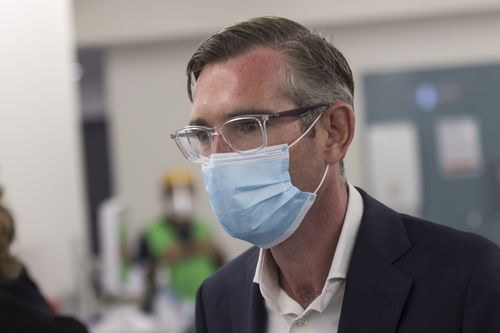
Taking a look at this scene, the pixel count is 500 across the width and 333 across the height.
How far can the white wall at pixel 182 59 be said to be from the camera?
208 inches

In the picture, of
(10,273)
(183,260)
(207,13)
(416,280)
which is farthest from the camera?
(207,13)

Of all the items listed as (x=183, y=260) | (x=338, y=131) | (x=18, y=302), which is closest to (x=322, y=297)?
(x=338, y=131)

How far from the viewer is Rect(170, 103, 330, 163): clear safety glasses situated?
1229mm

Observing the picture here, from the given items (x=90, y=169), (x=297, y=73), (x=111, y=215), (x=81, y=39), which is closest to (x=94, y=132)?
(x=90, y=169)

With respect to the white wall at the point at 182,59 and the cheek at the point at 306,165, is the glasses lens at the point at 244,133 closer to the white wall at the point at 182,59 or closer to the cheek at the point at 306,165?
the cheek at the point at 306,165

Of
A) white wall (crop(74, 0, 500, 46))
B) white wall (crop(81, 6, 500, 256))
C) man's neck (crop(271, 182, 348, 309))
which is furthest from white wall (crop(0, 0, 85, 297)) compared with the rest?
man's neck (crop(271, 182, 348, 309))

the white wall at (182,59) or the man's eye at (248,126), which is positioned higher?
the white wall at (182,59)

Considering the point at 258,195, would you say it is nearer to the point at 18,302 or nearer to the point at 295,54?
the point at 295,54

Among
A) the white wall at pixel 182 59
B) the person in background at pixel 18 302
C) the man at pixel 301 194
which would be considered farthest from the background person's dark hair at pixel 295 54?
the white wall at pixel 182 59

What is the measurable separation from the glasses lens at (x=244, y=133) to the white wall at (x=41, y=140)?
1.94 m

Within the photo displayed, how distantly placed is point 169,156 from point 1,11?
2518 mm

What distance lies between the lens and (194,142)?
1.32 metres

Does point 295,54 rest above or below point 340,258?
above

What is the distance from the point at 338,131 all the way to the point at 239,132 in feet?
0.55
